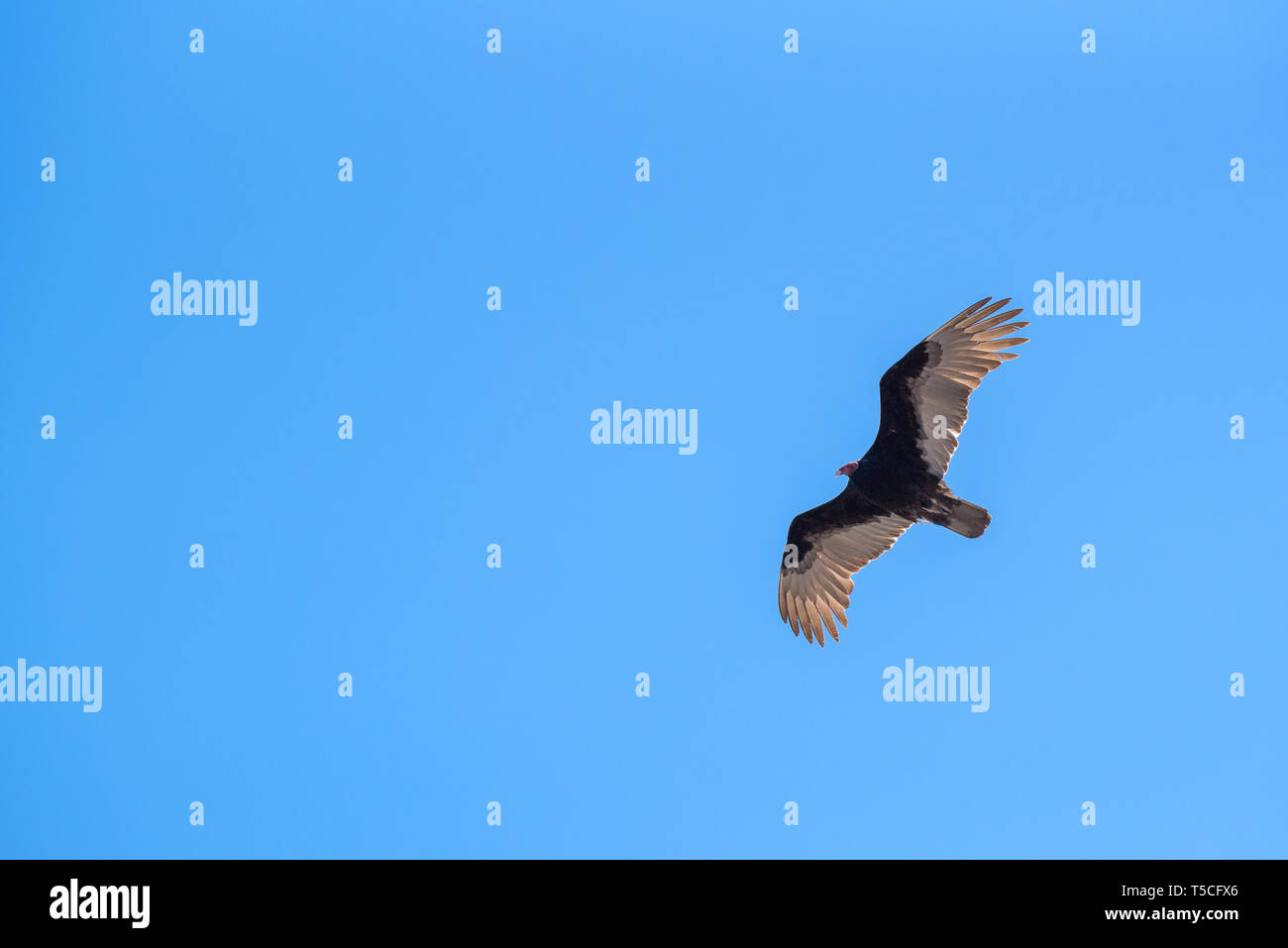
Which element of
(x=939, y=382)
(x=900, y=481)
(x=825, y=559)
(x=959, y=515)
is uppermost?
(x=939, y=382)

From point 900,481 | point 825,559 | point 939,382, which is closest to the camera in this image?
point 939,382

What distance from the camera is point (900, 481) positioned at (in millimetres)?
14453

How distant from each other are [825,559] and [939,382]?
9.71 ft

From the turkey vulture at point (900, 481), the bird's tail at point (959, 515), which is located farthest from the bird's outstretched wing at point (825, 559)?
the bird's tail at point (959, 515)

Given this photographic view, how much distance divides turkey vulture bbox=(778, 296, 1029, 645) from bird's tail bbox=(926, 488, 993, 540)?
0.04 ft

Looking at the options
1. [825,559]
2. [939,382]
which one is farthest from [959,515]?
[825,559]

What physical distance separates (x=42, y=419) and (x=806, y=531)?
40.5ft

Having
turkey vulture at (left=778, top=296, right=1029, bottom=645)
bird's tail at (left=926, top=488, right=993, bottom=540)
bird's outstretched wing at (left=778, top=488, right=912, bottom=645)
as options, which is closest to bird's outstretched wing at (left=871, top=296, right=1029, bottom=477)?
turkey vulture at (left=778, top=296, right=1029, bottom=645)

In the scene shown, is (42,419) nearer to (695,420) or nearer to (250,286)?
(250,286)

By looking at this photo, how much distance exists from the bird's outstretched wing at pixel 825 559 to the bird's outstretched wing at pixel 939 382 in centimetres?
124

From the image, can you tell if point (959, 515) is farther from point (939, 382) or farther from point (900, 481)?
point (939, 382)

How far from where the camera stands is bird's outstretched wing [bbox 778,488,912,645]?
50.2ft

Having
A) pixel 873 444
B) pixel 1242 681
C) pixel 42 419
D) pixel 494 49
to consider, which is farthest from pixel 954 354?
pixel 42 419

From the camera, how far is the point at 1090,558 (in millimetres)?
17000
